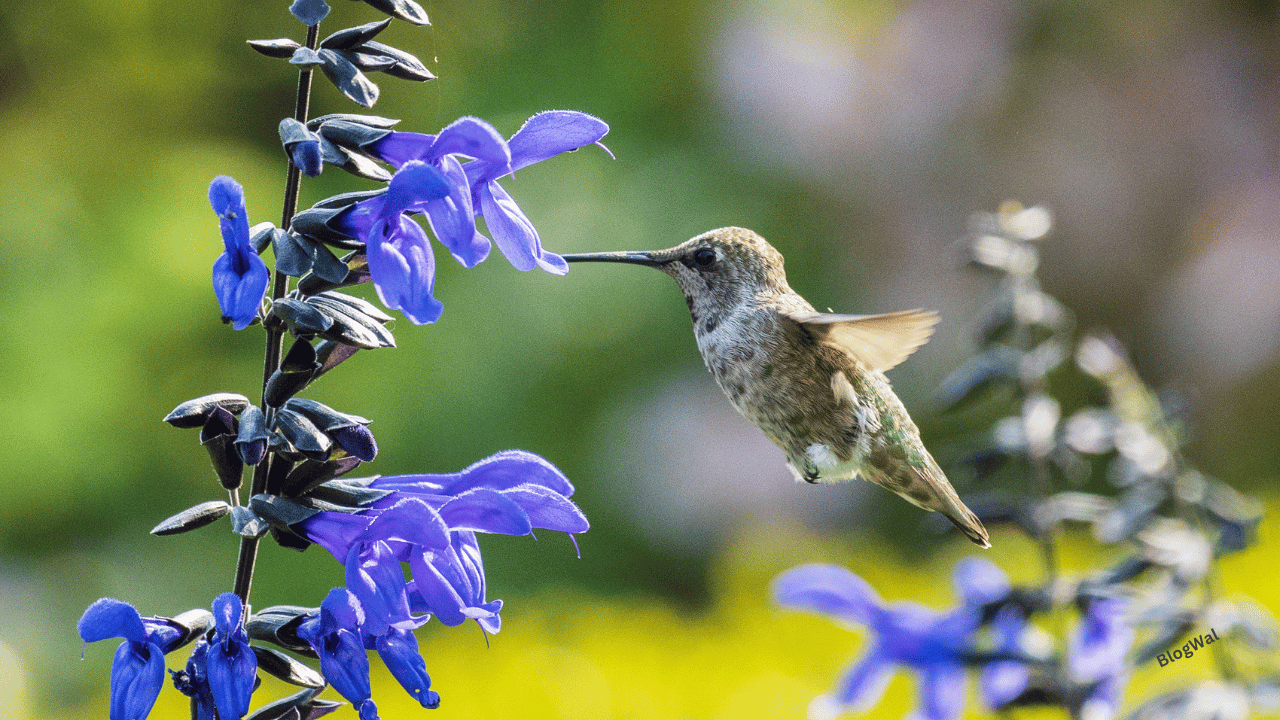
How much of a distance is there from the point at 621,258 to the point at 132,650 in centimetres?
62

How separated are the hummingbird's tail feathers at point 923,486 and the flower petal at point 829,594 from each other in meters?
0.20

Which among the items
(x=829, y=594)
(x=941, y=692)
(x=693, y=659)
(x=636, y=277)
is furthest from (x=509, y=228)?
(x=636, y=277)

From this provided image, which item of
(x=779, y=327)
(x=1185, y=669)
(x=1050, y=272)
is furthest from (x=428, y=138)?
(x=1050, y=272)

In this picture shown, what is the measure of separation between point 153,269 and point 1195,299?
4.80 meters

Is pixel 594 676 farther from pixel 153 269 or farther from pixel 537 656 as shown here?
pixel 153 269

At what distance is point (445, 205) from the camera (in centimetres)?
88

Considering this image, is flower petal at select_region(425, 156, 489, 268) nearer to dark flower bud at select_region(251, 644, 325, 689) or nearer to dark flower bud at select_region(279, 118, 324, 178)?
dark flower bud at select_region(279, 118, 324, 178)

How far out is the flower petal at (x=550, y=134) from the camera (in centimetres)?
99

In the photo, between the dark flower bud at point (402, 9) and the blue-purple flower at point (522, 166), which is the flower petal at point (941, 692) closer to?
the blue-purple flower at point (522, 166)

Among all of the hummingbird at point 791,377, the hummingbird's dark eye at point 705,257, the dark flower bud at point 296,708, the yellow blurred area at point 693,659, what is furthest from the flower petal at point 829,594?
the dark flower bud at point 296,708

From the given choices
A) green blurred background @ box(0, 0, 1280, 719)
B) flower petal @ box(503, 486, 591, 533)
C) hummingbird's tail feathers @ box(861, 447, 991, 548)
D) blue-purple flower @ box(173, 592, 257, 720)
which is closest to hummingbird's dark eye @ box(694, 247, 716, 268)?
hummingbird's tail feathers @ box(861, 447, 991, 548)

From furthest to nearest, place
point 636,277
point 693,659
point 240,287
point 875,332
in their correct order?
point 636,277 < point 693,659 < point 875,332 < point 240,287

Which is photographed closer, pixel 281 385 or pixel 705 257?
pixel 281 385

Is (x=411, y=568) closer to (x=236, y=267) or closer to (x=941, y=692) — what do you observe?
(x=236, y=267)
